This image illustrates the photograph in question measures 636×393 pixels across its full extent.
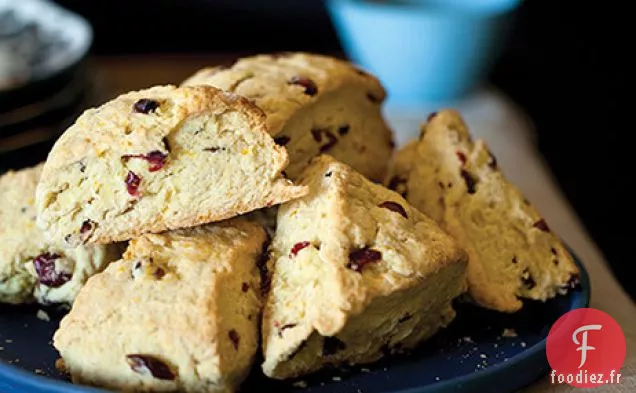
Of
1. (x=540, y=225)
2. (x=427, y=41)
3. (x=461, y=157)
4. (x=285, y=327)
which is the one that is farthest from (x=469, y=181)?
(x=427, y=41)

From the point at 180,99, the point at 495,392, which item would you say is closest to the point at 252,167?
the point at 180,99

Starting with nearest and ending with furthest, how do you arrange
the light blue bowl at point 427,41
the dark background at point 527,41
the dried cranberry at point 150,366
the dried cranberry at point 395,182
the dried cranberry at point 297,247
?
the dried cranberry at point 150,366, the dried cranberry at point 297,247, the dried cranberry at point 395,182, the light blue bowl at point 427,41, the dark background at point 527,41

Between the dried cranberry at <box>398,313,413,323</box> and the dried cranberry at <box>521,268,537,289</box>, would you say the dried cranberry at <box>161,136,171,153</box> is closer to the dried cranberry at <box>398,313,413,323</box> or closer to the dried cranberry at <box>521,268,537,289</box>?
the dried cranberry at <box>398,313,413,323</box>

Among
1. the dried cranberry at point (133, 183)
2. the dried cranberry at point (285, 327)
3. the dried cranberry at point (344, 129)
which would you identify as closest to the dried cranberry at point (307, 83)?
the dried cranberry at point (344, 129)

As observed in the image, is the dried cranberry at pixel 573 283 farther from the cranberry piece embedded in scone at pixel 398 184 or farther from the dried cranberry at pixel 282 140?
the dried cranberry at pixel 282 140

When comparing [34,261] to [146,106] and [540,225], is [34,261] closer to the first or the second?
[146,106]

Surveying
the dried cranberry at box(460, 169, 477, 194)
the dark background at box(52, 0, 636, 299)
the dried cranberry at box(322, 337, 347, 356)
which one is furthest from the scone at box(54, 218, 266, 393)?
the dark background at box(52, 0, 636, 299)
